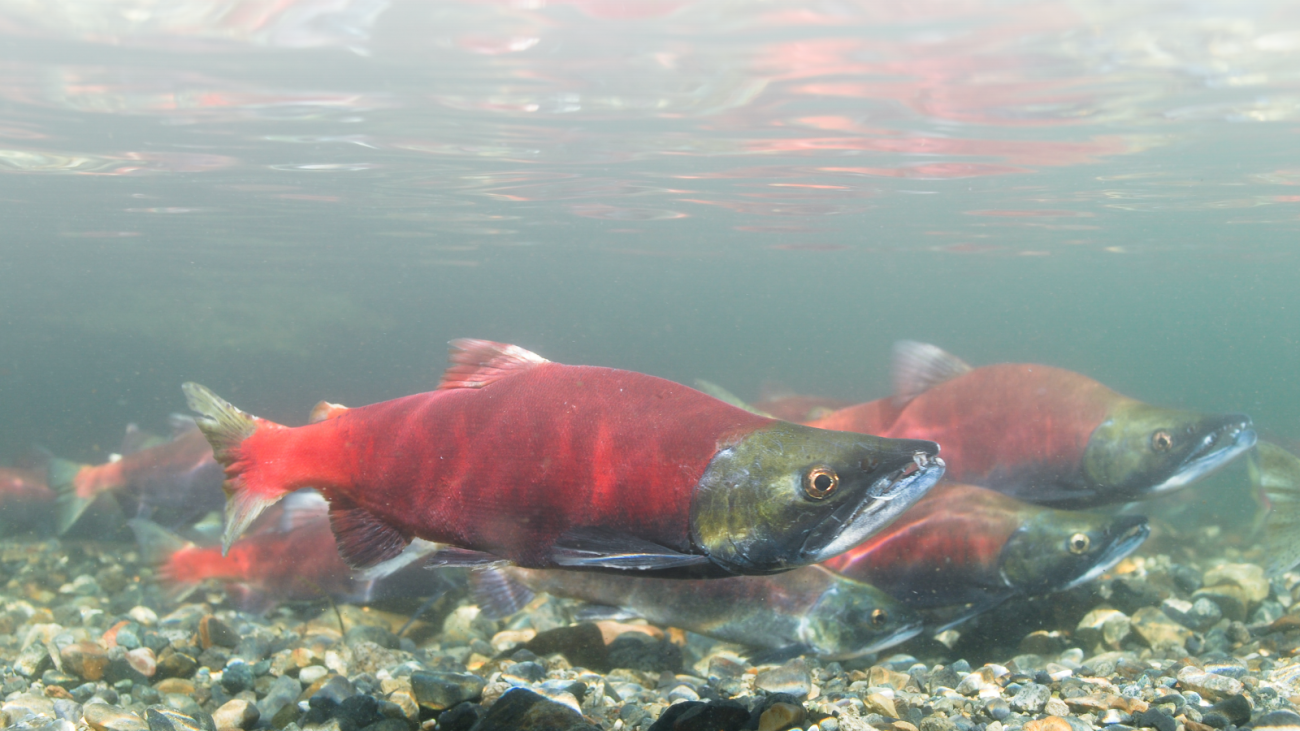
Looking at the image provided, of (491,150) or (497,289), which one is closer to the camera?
(491,150)

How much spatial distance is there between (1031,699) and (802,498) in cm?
191

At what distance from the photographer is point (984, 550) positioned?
15.1 ft

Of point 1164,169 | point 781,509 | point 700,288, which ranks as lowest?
point 700,288

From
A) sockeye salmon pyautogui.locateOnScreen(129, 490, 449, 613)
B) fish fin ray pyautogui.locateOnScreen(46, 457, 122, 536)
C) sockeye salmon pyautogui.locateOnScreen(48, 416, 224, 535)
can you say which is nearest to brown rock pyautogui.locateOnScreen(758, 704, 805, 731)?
sockeye salmon pyautogui.locateOnScreen(129, 490, 449, 613)

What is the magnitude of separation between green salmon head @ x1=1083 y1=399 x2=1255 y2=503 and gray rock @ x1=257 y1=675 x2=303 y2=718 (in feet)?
16.9

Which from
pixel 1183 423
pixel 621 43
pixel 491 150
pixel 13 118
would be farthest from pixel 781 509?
pixel 13 118

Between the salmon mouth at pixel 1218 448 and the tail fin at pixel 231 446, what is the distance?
5.37 m

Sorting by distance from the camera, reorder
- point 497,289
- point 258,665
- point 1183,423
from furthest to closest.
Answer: point 497,289 < point 1183,423 < point 258,665

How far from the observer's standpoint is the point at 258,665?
14.1 feet

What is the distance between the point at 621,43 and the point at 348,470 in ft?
30.7

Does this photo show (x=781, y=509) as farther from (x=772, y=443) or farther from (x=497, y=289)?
(x=497, y=289)

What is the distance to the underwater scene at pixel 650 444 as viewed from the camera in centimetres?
232

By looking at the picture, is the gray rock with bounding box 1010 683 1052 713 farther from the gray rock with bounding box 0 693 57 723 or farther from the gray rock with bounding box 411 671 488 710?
the gray rock with bounding box 0 693 57 723

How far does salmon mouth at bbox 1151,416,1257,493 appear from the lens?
15.5 ft
